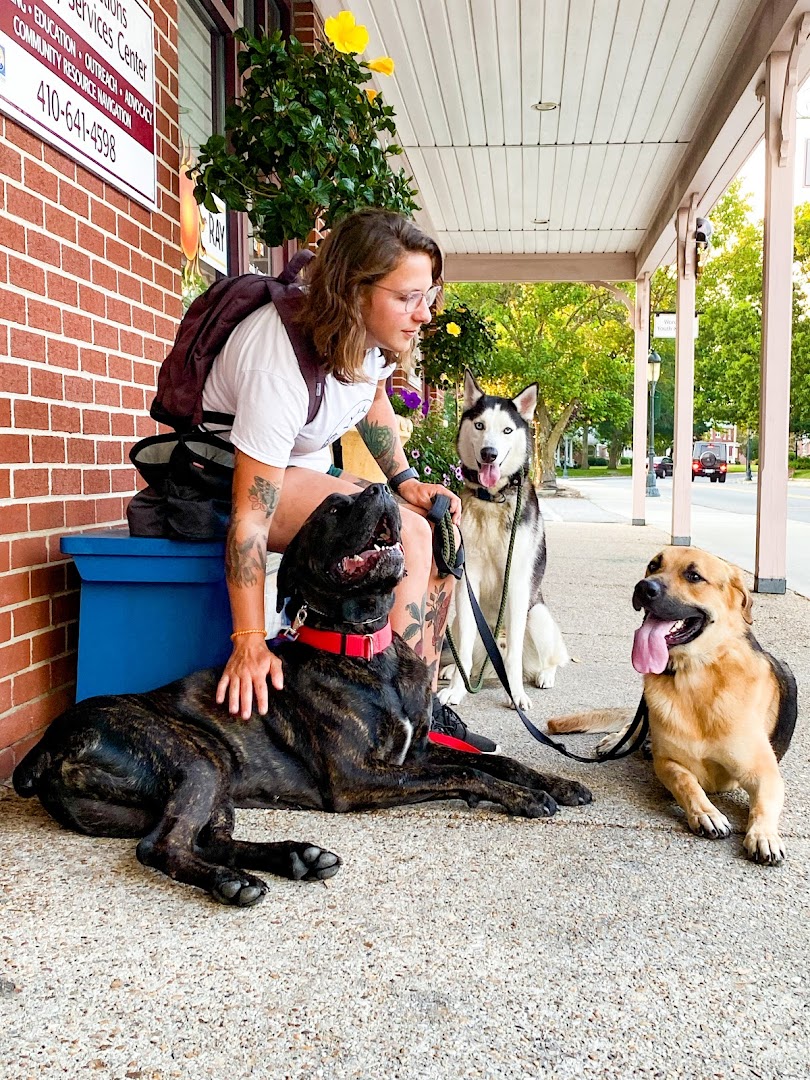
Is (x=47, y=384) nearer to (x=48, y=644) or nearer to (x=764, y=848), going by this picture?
(x=48, y=644)

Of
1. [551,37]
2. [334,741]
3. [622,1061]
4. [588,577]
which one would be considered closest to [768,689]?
[334,741]

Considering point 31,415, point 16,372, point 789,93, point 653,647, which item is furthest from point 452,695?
point 789,93

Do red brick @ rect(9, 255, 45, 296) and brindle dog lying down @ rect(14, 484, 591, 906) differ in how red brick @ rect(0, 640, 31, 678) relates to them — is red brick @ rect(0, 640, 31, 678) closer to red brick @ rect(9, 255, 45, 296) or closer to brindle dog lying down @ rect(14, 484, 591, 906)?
brindle dog lying down @ rect(14, 484, 591, 906)

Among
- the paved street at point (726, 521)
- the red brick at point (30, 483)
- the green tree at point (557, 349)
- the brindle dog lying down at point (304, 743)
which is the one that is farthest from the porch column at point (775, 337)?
the green tree at point (557, 349)

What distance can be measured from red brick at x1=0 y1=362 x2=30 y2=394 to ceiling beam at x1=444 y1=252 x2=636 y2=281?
13.1 meters

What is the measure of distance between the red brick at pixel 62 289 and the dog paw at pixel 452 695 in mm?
1970

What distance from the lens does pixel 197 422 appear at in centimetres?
262

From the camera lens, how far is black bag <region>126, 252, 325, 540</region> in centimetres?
259

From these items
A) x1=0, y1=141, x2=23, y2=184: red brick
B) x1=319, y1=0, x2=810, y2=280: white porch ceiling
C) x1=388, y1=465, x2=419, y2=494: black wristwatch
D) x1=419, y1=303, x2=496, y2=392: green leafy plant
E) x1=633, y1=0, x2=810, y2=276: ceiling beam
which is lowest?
x1=388, y1=465, x2=419, y2=494: black wristwatch

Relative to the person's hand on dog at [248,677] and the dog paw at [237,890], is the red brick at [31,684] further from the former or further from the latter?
the dog paw at [237,890]

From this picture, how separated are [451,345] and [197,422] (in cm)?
853

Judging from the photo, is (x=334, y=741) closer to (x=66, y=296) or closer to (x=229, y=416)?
(x=229, y=416)

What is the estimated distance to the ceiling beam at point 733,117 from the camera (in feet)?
19.6

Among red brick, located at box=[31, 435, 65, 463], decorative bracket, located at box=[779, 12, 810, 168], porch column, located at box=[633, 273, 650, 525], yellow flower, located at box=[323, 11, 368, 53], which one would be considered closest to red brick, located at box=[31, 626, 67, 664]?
red brick, located at box=[31, 435, 65, 463]
